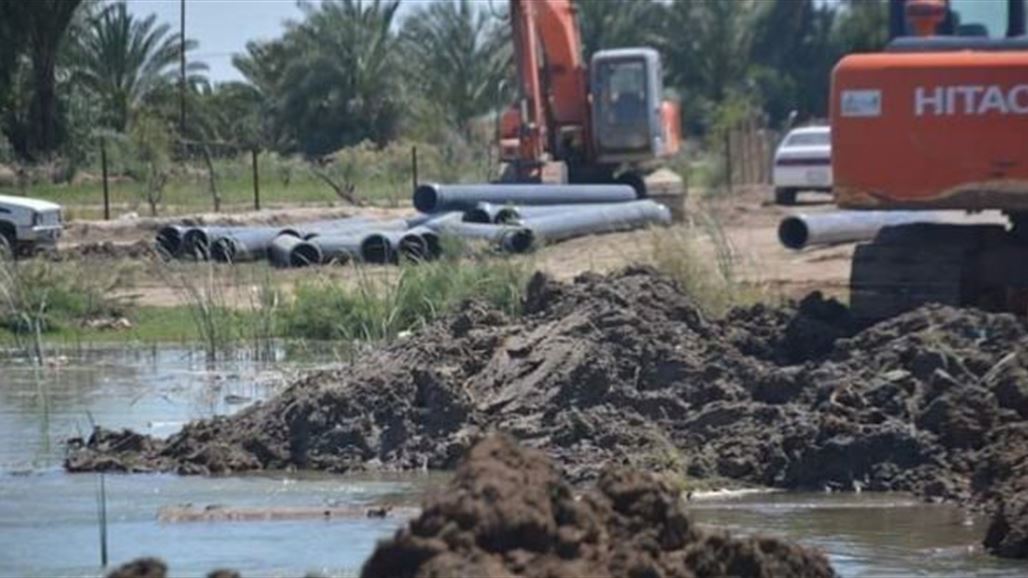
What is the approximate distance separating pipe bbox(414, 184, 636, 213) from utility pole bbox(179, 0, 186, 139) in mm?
22313

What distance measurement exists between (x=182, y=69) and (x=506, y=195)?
27.0 meters

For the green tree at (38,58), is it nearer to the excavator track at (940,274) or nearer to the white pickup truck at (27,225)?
the white pickup truck at (27,225)

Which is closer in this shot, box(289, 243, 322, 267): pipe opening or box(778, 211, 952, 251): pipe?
box(778, 211, 952, 251): pipe

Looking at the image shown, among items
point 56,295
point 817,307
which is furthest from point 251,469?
point 56,295

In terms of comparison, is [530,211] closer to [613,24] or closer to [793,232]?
[793,232]

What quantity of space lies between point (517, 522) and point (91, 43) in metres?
56.9

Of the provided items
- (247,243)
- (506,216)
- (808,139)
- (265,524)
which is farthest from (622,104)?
(265,524)

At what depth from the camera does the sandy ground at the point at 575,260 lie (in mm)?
26828

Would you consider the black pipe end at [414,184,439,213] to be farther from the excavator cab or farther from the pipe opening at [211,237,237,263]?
the excavator cab

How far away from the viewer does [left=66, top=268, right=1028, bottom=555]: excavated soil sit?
15.1m

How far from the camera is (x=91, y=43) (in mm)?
64625

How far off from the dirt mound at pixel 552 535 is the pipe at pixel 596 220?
2198cm

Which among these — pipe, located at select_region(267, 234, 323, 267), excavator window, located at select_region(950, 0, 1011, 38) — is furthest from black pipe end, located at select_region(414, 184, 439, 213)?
excavator window, located at select_region(950, 0, 1011, 38)

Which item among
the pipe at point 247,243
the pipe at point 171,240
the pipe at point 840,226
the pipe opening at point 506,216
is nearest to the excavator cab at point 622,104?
the pipe opening at point 506,216
